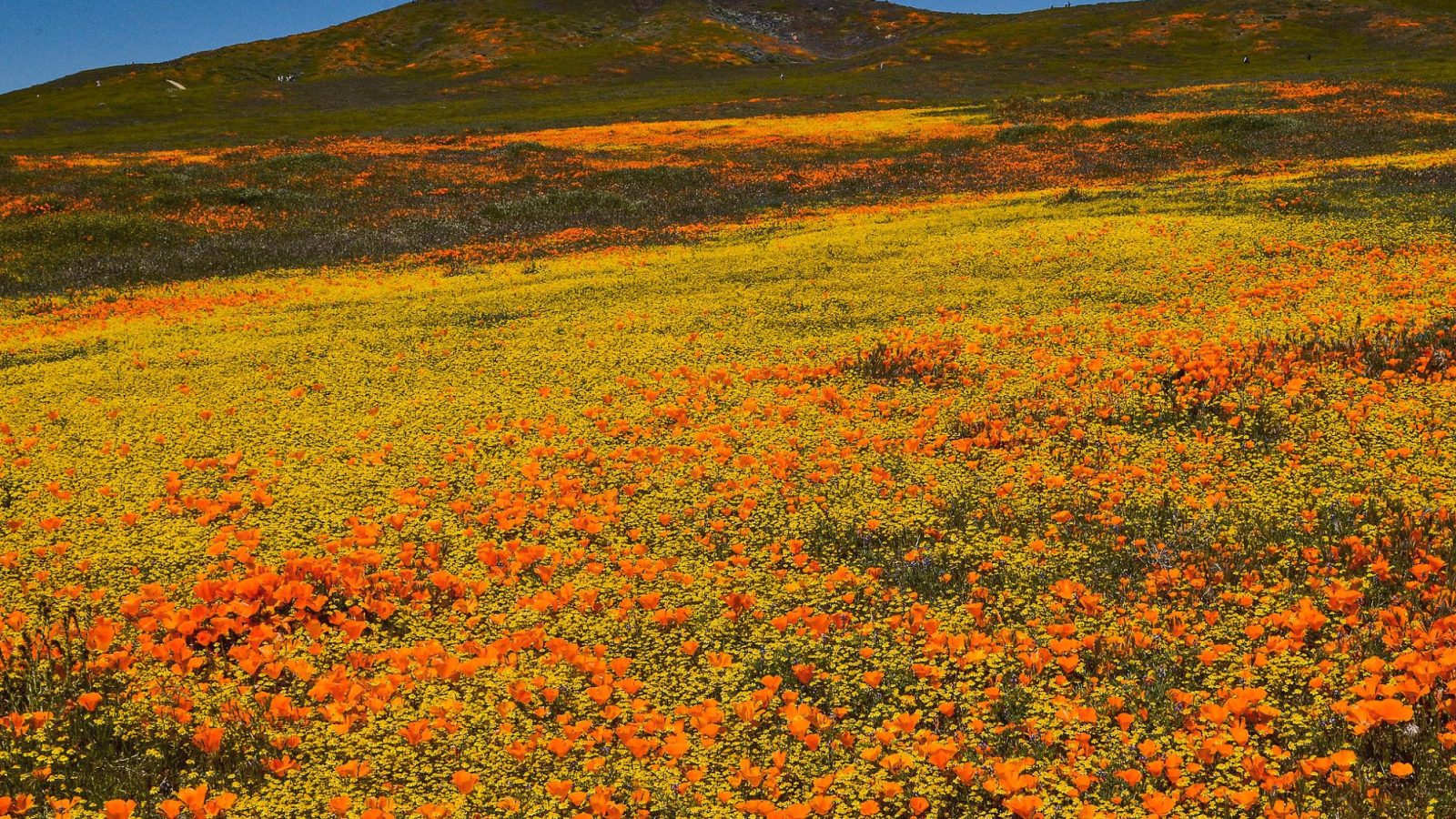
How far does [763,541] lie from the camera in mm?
6766

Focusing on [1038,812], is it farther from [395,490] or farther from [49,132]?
[49,132]

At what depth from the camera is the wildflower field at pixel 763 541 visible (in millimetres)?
4316

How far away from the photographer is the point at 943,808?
410cm

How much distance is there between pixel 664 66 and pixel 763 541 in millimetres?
109744

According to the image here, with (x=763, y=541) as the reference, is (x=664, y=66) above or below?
above

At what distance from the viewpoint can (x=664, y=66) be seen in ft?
353

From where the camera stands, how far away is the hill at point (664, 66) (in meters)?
69.2

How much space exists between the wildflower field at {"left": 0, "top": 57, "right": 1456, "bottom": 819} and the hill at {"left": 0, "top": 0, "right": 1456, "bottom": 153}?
51086 mm

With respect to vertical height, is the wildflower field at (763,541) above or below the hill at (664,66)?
below

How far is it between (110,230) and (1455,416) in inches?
1186

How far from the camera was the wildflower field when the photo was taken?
432cm

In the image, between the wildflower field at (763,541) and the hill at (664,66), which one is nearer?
the wildflower field at (763,541)

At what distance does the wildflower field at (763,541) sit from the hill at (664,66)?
5109 centimetres

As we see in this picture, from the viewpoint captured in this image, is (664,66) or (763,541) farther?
(664,66)
